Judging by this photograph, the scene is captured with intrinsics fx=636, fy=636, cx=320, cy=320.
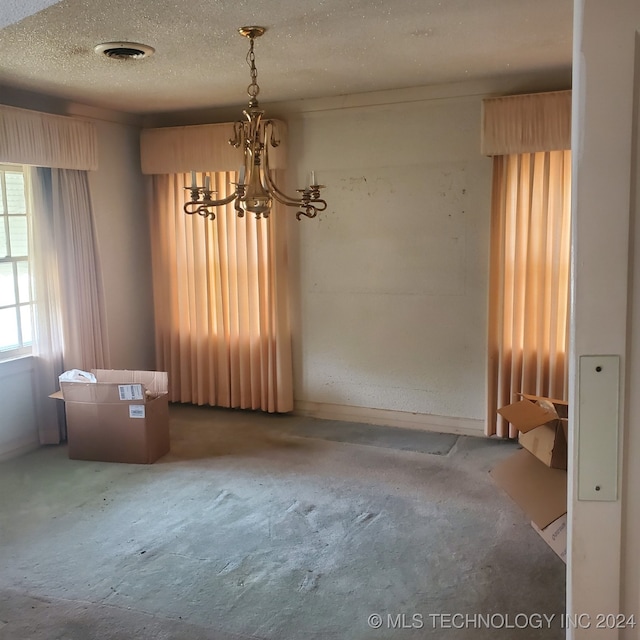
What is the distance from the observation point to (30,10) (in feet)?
6.94

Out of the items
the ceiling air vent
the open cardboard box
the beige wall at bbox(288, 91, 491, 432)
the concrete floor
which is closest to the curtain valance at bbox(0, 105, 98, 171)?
the ceiling air vent

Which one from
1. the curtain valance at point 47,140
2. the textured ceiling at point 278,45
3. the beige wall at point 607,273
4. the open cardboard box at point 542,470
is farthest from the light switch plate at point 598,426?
the curtain valance at point 47,140

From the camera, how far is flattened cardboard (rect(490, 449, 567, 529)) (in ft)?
6.96

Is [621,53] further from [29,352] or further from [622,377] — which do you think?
[29,352]

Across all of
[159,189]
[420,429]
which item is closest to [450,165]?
[420,429]

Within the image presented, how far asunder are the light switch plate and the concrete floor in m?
1.58

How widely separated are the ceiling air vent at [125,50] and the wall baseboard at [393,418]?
118 inches

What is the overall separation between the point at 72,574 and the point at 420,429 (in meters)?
2.79

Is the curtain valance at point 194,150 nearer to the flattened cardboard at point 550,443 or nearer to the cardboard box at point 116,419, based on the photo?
the cardboard box at point 116,419

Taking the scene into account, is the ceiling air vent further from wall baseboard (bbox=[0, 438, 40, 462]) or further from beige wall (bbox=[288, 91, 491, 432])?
wall baseboard (bbox=[0, 438, 40, 462])

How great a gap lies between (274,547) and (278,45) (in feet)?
8.39

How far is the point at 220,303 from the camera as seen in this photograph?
5.41m

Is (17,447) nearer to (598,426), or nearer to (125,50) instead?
(125,50)

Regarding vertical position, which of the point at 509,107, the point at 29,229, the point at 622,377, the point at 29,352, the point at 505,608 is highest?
the point at 509,107
